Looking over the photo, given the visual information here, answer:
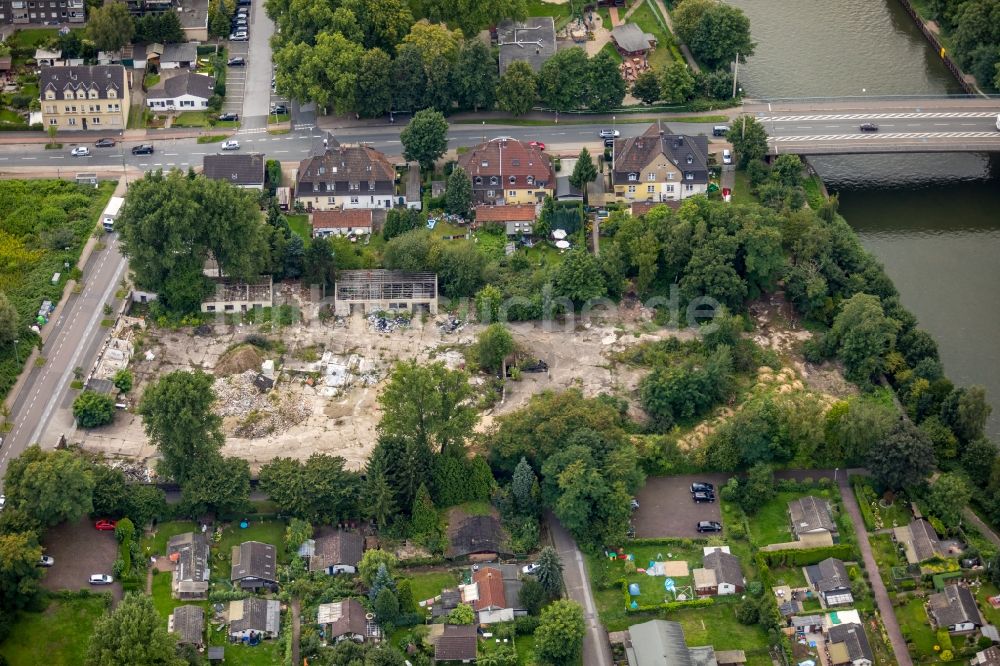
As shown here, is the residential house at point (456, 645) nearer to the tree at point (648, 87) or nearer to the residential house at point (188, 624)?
the residential house at point (188, 624)

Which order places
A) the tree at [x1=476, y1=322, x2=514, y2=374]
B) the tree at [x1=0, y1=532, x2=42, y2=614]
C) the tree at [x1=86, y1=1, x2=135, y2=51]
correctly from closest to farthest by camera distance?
the tree at [x1=0, y1=532, x2=42, y2=614] → the tree at [x1=476, y1=322, x2=514, y2=374] → the tree at [x1=86, y1=1, x2=135, y2=51]

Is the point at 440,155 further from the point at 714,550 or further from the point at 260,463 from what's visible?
the point at 714,550

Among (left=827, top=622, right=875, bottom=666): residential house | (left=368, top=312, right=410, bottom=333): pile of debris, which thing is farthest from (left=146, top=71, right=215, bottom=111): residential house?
(left=827, top=622, right=875, bottom=666): residential house

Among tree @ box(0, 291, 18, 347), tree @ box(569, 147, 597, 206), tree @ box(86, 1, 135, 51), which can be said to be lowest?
tree @ box(0, 291, 18, 347)

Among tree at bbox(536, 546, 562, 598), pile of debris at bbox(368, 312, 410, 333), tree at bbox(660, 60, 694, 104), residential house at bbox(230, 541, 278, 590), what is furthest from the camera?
tree at bbox(660, 60, 694, 104)

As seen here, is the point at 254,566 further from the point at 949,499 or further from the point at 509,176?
the point at 949,499

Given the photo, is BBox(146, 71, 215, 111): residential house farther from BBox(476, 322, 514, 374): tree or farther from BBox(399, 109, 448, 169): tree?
BBox(476, 322, 514, 374): tree
